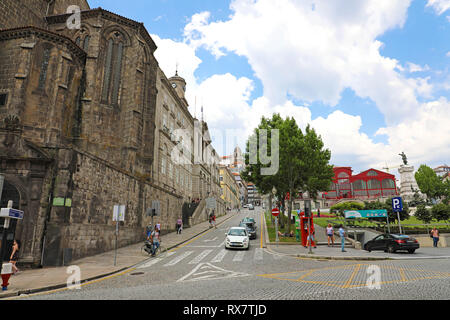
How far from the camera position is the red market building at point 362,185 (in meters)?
72.1

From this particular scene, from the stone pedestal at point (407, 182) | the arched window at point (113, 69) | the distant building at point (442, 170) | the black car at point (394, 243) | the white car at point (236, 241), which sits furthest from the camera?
the distant building at point (442, 170)

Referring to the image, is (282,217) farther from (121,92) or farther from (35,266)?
(35,266)

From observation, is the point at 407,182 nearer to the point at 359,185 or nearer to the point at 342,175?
the point at 359,185

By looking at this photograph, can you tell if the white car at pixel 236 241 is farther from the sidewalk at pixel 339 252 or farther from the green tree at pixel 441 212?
the green tree at pixel 441 212

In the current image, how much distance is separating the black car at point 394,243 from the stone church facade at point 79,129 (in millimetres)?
17887

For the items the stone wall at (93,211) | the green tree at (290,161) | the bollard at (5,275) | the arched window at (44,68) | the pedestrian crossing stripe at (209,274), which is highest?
the arched window at (44,68)

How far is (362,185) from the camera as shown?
74.7m

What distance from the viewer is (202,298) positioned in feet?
21.2

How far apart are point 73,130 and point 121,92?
6.69 metres

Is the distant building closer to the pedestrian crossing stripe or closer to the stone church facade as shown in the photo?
the stone church facade

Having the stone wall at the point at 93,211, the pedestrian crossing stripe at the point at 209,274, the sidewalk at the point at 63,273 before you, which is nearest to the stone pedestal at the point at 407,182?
the stone wall at the point at 93,211

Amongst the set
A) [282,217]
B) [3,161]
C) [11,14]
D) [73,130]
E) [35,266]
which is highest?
[11,14]

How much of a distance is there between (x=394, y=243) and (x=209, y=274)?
41.9 ft
